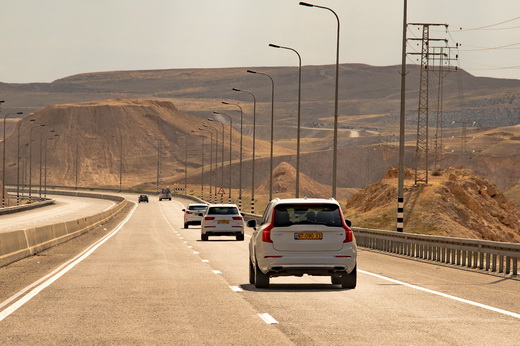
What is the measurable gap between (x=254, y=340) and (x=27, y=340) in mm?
2472

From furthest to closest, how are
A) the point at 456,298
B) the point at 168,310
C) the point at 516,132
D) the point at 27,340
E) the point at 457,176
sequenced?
the point at 516,132 < the point at 457,176 < the point at 456,298 < the point at 168,310 < the point at 27,340

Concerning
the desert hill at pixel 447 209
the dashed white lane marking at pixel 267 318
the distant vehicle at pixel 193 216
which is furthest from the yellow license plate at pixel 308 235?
the distant vehicle at pixel 193 216

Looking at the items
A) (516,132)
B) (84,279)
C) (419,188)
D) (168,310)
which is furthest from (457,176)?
(516,132)

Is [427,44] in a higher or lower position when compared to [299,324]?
Result: higher

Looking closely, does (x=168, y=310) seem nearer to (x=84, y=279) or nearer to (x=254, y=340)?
(x=254, y=340)

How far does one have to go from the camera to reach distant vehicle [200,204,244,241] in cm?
4150

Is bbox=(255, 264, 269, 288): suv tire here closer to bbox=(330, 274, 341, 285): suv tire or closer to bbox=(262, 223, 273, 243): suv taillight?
bbox=(262, 223, 273, 243): suv taillight

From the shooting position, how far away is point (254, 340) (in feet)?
36.1

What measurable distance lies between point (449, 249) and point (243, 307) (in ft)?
46.9

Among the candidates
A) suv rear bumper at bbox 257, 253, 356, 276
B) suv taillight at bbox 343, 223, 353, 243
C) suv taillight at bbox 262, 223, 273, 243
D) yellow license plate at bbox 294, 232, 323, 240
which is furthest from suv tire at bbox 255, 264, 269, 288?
suv taillight at bbox 343, 223, 353, 243

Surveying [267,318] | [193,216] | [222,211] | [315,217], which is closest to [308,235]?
[315,217]

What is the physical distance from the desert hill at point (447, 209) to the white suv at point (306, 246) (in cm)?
3799

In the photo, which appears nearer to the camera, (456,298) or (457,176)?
(456,298)

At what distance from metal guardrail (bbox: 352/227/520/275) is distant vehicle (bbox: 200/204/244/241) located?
580 centimetres
